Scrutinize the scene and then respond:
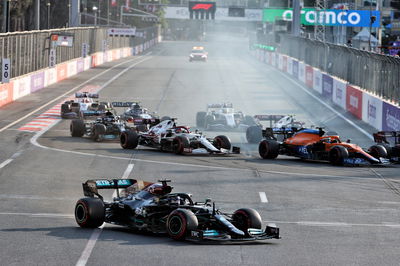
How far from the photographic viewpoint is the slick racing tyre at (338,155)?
29250 millimetres

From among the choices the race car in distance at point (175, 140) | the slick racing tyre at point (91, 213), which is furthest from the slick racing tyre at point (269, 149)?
the slick racing tyre at point (91, 213)

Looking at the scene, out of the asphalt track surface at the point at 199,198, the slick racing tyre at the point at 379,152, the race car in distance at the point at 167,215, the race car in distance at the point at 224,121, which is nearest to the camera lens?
the asphalt track surface at the point at 199,198

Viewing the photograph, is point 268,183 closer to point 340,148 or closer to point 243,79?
point 340,148

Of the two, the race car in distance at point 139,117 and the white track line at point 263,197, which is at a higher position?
the race car in distance at point 139,117

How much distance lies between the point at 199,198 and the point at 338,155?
859cm

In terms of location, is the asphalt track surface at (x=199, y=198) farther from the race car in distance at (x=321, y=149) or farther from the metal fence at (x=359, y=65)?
the metal fence at (x=359, y=65)

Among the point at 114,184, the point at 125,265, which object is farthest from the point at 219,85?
the point at 125,265

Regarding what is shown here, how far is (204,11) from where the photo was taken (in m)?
123

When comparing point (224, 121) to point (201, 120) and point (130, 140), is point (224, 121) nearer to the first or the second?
point (201, 120)

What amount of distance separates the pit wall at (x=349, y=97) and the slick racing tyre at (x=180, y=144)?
10416mm

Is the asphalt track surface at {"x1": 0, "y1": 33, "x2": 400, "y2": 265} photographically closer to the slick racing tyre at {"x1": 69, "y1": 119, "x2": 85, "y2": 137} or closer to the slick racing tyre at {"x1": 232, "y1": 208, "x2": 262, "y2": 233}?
the slick racing tyre at {"x1": 232, "y1": 208, "x2": 262, "y2": 233}

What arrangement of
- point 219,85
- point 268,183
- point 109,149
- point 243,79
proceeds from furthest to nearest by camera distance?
point 243,79 → point 219,85 → point 109,149 → point 268,183

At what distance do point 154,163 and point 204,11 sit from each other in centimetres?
9608

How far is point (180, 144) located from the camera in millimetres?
30812
